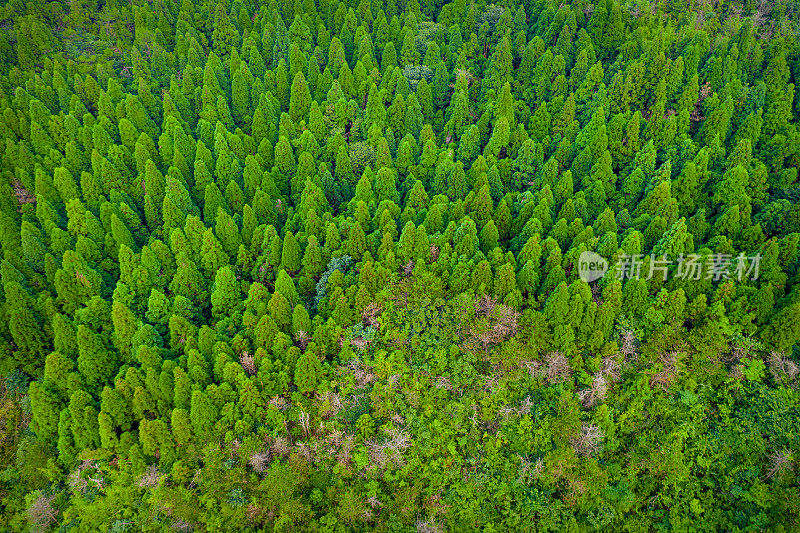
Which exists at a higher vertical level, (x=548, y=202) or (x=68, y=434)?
(x=548, y=202)

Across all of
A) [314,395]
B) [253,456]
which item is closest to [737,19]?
[314,395]

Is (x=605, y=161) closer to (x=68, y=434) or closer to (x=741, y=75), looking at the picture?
(x=741, y=75)

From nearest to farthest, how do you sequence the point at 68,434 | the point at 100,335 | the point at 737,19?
the point at 68,434, the point at 100,335, the point at 737,19

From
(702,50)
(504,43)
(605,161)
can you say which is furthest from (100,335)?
(702,50)

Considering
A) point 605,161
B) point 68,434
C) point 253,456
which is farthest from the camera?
point 605,161

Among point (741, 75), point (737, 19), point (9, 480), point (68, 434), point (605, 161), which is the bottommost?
point (9, 480)

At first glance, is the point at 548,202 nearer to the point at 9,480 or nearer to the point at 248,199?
the point at 248,199

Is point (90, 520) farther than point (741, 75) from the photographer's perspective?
No
